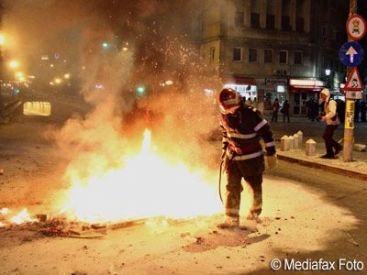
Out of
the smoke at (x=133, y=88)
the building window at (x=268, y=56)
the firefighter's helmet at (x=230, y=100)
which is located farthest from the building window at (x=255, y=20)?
the firefighter's helmet at (x=230, y=100)

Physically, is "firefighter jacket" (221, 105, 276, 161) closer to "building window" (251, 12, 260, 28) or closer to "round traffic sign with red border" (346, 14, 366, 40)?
"round traffic sign with red border" (346, 14, 366, 40)

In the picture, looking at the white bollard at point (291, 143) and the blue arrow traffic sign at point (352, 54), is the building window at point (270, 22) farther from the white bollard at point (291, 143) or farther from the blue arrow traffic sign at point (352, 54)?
the blue arrow traffic sign at point (352, 54)

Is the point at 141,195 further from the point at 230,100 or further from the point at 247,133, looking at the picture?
the point at 230,100

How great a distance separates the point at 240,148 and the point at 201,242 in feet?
4.08

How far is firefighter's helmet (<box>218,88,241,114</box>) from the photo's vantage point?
543 centimetres

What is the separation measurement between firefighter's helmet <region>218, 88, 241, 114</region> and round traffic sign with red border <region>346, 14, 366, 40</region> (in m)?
6.28

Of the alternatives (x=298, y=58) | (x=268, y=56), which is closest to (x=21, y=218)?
(x=268, y=56)

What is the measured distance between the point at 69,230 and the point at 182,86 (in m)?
16.1

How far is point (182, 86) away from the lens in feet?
69.4

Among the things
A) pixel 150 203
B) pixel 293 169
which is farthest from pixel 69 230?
pixel 293 169

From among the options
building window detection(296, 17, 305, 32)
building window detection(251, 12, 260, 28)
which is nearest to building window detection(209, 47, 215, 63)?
building window detection(251, 12, 260, 28)

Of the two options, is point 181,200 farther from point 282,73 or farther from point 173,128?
point 282,73

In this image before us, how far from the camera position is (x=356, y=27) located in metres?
10.5

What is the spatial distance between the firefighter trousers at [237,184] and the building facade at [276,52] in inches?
1338
